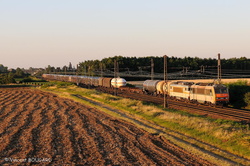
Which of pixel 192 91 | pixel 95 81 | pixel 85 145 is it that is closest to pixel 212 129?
pixel 85 145

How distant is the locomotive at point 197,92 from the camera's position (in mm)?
40375

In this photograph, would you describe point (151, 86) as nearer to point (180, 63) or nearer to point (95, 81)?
point (95, 81)

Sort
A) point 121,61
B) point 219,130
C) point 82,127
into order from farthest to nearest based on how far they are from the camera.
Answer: point 121,61 → point 82,127 → point 219,130

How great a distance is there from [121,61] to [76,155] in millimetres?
135970

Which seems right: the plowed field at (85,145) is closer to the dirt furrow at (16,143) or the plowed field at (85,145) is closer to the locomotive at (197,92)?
the dirt furrow at (16,143)

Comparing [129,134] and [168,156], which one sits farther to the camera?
[129,134]

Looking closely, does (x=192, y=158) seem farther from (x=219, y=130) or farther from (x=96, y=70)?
(x=96, y=70)

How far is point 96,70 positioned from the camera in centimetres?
16475

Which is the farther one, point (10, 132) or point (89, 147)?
point (10, 132)

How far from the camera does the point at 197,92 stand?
4484 centimetres

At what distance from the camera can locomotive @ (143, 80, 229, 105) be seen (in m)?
40.4

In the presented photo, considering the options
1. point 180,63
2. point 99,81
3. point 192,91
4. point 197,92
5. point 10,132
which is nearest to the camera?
point 10,132

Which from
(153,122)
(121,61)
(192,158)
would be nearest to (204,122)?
(153,122)

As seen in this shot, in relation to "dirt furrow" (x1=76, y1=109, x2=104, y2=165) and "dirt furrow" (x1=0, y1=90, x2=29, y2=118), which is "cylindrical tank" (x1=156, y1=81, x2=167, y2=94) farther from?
"dirt furrow" (x1=76, y1=109, x2=104, y2=165)
